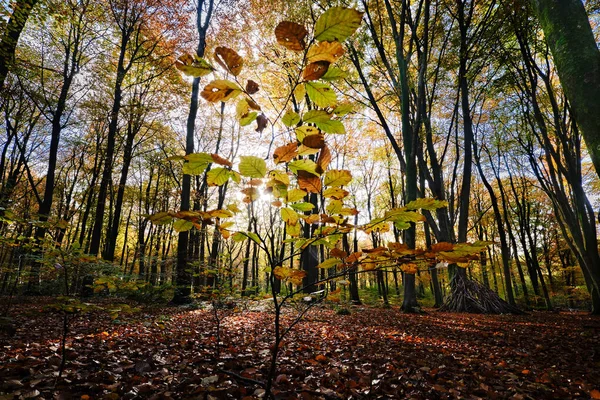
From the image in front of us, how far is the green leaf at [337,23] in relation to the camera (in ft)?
2.45

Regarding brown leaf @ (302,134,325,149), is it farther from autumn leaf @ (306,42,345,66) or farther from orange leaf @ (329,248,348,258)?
orange leaf @ (329,248,348,258)

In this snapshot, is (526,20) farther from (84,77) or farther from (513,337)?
(84,77)

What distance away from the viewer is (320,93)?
0.90 metres

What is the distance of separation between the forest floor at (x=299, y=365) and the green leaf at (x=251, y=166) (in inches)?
59.7

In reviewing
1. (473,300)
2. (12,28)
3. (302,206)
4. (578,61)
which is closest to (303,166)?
(302,206)

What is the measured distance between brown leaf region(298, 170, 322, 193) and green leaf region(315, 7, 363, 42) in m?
0.42

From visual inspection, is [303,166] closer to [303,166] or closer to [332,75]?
[303,166]

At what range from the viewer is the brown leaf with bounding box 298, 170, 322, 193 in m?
0.94

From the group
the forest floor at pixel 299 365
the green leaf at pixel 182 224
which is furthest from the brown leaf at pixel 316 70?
the forest floor at pixel 299 365

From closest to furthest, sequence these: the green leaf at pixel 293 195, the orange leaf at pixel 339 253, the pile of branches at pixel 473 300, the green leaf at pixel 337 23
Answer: the green leaf at pixel 337 23 < the green leaf at pixel 293 195 < the orange leaf at pixel 339 253 < the pile of branches at pixel 473 300

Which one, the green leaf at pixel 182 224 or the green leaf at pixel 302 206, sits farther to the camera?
the green leaf at pixel 302 206

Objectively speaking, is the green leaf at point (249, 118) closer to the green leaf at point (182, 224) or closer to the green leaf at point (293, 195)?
the green leaf at point (293, 195)

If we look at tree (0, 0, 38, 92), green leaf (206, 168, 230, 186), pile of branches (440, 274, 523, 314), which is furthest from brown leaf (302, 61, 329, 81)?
pile of branches (440, 274, 523, 314)

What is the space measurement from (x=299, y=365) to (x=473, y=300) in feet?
27.2
